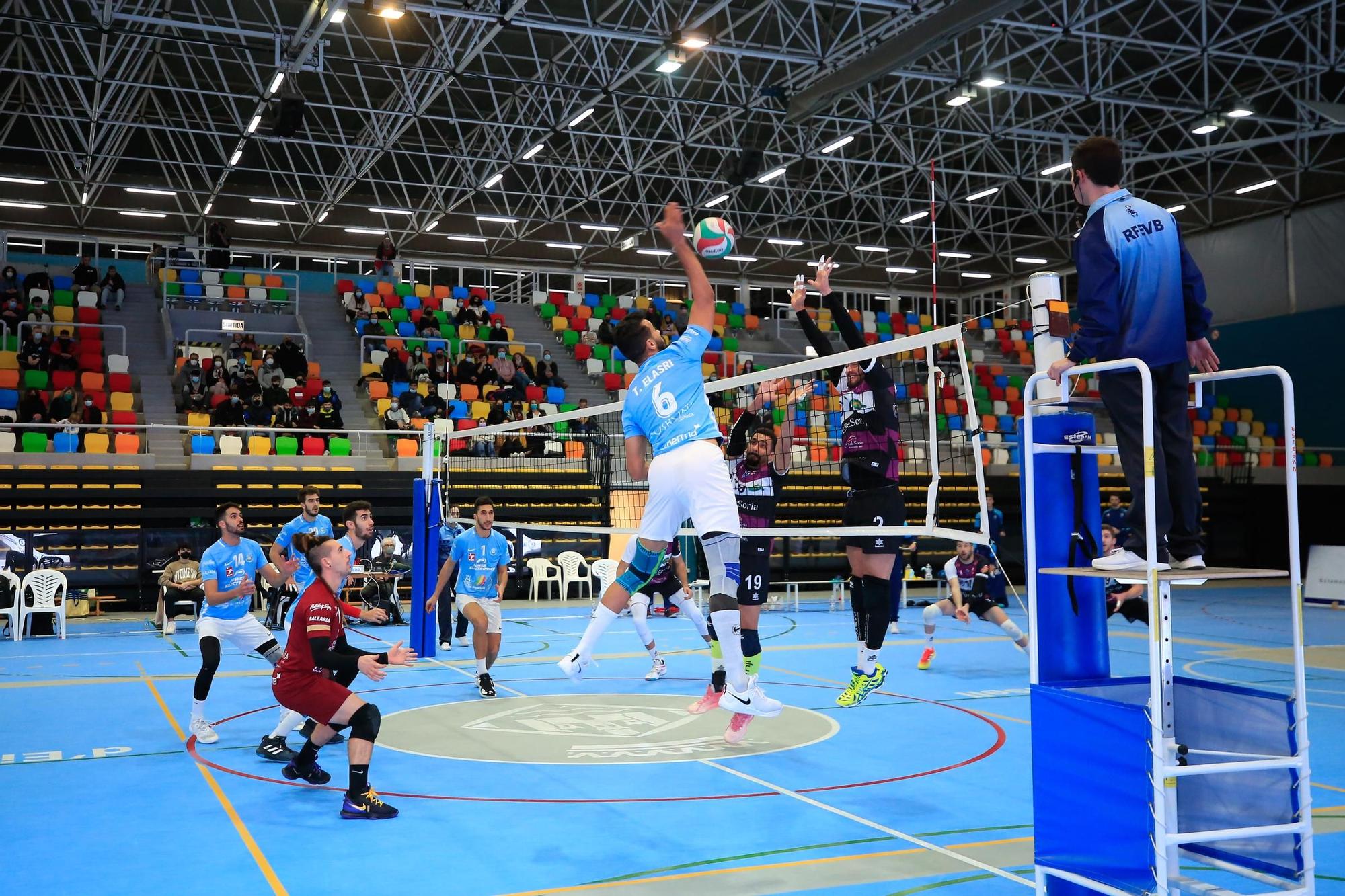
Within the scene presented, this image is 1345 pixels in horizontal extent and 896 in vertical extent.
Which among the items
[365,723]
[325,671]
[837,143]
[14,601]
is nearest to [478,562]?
[325,671]

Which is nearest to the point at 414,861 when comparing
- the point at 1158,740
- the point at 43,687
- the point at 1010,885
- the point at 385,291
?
the point at 1010,885

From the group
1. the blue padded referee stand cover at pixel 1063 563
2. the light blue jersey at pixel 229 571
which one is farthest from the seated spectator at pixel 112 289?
the blue padded referee stand cover at pixel 1063 563

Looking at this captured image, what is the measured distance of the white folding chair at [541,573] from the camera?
21.1 meters

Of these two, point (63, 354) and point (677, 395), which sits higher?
point (63, 354)

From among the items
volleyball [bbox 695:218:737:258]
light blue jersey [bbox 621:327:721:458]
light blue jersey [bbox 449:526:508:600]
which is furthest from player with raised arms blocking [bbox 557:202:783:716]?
light blue jersey [bbox 449:526:508:600]

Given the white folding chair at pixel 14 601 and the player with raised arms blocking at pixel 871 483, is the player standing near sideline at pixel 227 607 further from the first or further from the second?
the white folding chair at pixel 14 601

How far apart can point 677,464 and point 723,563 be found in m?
0.63

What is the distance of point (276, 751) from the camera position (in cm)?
755

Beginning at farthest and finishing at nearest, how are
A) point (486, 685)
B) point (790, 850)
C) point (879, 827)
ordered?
point (486, 685) → point (879, 827) → point (790, 850)

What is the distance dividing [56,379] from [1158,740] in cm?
2358

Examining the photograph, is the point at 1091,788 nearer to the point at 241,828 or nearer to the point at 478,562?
the point at 241,828

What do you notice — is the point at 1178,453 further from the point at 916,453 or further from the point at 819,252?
the point at 819,252

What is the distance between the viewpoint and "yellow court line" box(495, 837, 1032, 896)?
488 cm

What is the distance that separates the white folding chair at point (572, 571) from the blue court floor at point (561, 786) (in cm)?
844
